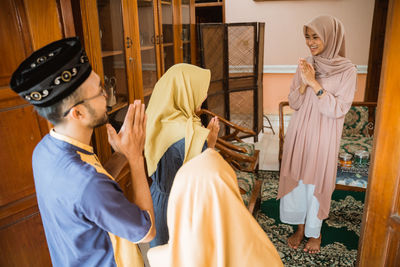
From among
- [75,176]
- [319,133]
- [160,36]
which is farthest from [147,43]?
[75,176]

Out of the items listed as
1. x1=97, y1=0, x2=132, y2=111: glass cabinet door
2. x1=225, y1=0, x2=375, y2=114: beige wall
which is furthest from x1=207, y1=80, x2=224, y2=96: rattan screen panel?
x1=97, y1=0, x2=132, y2=111: glass cabinet door

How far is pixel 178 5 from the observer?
9.86ft

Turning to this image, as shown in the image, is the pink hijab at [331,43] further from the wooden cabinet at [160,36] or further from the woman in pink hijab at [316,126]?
the wooden cabinet at [160,36]

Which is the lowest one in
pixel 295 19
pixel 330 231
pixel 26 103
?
pixel 330 231

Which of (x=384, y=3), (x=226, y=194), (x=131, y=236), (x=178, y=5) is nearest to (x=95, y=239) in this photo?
(x=131, y=236)

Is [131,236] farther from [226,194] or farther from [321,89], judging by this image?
[321,89]

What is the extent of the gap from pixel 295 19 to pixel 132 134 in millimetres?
4172

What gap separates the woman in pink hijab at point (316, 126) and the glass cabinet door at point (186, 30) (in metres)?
1.53

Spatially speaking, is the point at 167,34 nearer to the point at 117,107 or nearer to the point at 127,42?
the point at 127,42

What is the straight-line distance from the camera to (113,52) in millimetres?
2014

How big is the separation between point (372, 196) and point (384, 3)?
3545 mm

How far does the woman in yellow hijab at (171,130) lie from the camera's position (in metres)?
1.38

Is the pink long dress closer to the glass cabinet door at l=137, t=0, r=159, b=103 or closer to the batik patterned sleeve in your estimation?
the glass cabinet door at l=137, t=0, r=159, b=103

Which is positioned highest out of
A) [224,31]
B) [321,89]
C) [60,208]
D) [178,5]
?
[178,5]
